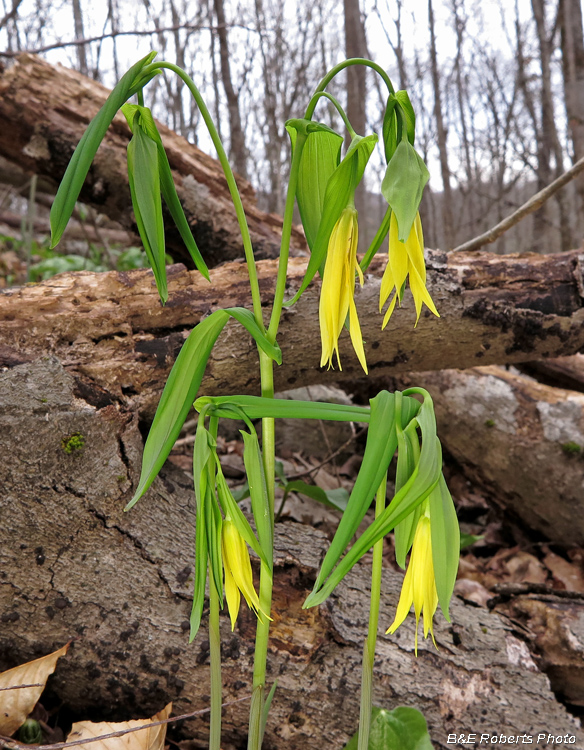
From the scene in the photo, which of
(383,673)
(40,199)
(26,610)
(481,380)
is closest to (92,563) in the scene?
(26,610)

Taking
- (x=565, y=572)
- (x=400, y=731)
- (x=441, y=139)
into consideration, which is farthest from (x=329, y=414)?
(x=441, y=139)

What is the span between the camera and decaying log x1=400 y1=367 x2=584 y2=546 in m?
1.73

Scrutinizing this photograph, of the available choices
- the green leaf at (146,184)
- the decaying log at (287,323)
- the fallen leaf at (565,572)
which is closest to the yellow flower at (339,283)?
the green leaf at (146,184)

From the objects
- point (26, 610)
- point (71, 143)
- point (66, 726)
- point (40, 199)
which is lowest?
point (66, 726)

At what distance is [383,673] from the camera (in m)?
1.01

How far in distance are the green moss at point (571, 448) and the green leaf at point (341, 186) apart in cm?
139

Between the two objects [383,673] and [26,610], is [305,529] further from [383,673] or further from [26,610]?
[26,610]

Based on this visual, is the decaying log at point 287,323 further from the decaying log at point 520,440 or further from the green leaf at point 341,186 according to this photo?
the green leaf at point 341,186

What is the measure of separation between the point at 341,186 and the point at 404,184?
0.29ft

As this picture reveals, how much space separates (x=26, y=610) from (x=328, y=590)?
2.18 feet

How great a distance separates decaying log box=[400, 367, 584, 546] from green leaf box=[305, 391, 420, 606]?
1.32 m

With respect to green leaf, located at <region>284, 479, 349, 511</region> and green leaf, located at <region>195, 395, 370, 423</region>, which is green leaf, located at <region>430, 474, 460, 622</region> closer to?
green leaf, located at <region>195, 395, 370, 423</region>

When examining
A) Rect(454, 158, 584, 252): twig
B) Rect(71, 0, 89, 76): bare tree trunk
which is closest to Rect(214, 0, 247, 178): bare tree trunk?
Rect(454, 158, 584, 252): twig

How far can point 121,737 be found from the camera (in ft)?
2.85
